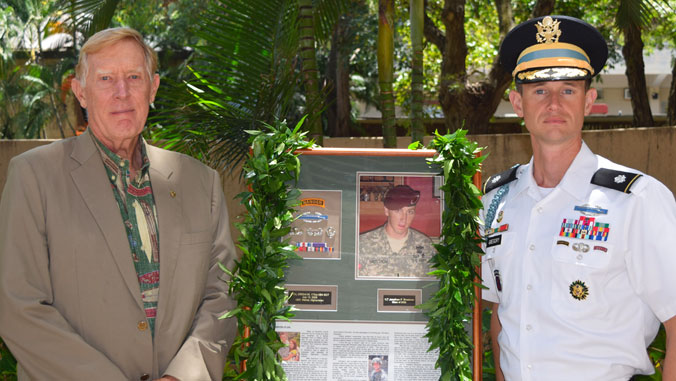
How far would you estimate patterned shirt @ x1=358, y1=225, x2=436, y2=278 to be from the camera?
2783 millimetres

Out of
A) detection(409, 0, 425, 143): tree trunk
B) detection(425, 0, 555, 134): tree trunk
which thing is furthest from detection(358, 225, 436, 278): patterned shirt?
detection(425, 0, 555, 134): tree trunk

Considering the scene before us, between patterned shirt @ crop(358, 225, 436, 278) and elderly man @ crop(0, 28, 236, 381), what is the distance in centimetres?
55

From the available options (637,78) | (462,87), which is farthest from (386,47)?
(637,78)

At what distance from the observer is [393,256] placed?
2.79m

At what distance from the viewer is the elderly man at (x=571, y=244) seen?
8.07 feet

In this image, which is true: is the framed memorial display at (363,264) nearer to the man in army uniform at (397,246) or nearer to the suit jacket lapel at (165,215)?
the man in army uniform at (397,246)

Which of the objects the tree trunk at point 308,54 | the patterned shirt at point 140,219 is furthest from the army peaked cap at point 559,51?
the tree trunk at point 308,54

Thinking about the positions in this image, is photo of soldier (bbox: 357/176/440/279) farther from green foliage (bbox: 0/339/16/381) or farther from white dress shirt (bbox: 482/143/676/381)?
green foliage (bbox: 0/339/16/381)

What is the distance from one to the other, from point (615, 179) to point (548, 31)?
0.66m

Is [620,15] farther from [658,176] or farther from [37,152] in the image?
[37,152]

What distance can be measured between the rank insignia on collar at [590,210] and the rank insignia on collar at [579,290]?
26 cm

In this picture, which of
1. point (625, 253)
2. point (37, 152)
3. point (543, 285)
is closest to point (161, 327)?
point (37, 152)

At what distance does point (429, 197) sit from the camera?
2.82 meters

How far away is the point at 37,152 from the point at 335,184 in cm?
113
